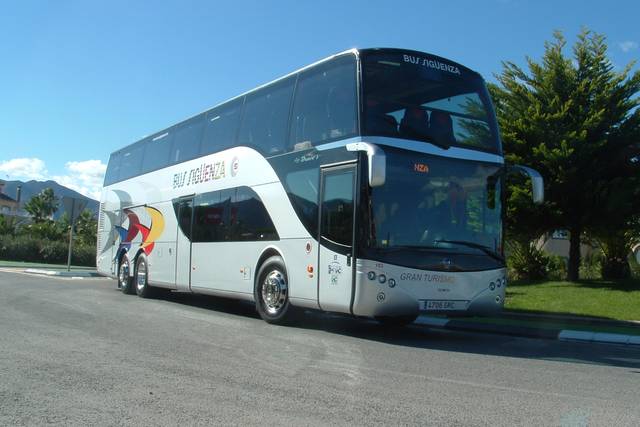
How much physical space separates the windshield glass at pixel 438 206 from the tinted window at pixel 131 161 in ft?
34.6

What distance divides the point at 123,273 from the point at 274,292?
860cm

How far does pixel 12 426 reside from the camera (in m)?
4.57

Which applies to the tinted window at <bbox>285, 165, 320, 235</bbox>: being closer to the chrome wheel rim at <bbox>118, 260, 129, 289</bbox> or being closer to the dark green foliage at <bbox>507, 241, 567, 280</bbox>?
the chrome wheel rim at <bbox>118, 260, 129, 289</bbox>

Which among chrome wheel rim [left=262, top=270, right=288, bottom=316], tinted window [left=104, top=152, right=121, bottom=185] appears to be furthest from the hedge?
chrome wheel rim [left=262, top=270, right=288, bottom=316]

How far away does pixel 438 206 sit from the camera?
9461 mm

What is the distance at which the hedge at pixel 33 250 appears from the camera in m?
39.4

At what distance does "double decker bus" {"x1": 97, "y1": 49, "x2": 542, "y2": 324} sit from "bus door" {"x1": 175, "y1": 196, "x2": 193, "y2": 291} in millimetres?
1877

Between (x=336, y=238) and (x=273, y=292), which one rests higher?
(x=336, y=238)

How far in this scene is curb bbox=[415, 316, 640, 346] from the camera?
401 inches

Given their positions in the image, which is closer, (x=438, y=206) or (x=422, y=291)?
(x=422, y=291)

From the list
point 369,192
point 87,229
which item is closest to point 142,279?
point 369,192

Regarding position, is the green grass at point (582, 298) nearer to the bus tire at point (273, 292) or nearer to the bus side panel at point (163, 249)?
the bus tire at point (273, 292)

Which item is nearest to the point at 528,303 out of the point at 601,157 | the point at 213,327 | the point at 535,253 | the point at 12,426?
the point at 601,157

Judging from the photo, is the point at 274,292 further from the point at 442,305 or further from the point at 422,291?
the point at 442,305
